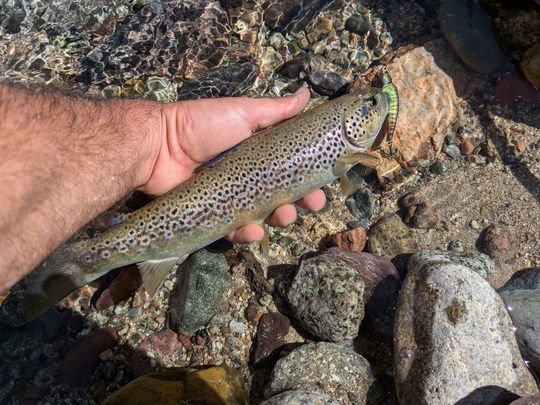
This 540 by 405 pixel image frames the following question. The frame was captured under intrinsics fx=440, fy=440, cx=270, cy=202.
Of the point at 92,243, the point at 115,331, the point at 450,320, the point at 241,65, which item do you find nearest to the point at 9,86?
the point at 92,243

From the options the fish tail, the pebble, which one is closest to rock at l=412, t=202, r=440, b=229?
the pebble

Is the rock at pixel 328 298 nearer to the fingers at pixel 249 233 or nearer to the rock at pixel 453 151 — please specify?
the fingers at pixel 249 233

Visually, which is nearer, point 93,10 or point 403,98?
point 403,98

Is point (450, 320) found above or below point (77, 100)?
below

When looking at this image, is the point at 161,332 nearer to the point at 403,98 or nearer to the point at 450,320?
the point at 450,320

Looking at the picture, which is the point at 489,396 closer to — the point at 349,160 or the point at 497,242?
the point at 497,242

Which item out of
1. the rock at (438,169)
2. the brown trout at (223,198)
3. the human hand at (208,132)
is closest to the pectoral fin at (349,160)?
the brown trout at (223,198)

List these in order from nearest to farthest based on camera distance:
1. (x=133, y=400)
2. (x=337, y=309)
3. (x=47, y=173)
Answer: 1. (x=47, y=173)
2. (x=133, y=400)
3. (x=337, y=309)
